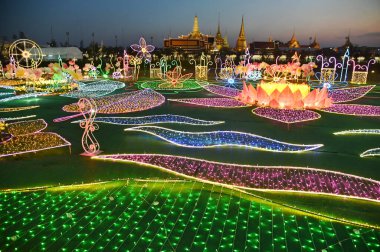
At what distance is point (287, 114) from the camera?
9.61 metres

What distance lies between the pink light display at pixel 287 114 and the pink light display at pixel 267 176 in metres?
3.72

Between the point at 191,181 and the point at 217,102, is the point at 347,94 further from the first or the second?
the point at 191,181

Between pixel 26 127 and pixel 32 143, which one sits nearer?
pixel 32 143

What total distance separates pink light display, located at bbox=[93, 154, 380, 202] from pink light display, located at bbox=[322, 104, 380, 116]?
562cm

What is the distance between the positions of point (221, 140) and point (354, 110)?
5.85 metres

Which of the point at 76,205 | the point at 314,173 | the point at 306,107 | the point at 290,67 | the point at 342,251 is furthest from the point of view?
the point at 290,67

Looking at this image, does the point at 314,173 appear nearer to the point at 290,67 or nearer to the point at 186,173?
the point at 186,173

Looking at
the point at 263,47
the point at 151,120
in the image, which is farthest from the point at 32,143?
the point at 263,47

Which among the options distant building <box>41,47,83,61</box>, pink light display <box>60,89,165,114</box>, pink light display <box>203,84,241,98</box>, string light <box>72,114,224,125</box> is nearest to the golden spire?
distant building <box>41,47,83,61</box>

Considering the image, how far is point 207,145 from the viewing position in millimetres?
6605

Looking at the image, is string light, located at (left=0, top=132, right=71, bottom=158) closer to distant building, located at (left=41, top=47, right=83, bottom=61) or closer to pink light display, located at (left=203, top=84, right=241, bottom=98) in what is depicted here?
pink light display, located at (left=203, top=84, right=241, bottom=98)

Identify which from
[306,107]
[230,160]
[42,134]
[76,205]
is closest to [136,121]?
[42,134]

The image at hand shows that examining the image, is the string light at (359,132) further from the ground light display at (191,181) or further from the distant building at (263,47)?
the distant building at (263,47)

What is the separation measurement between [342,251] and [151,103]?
8.83 metres
